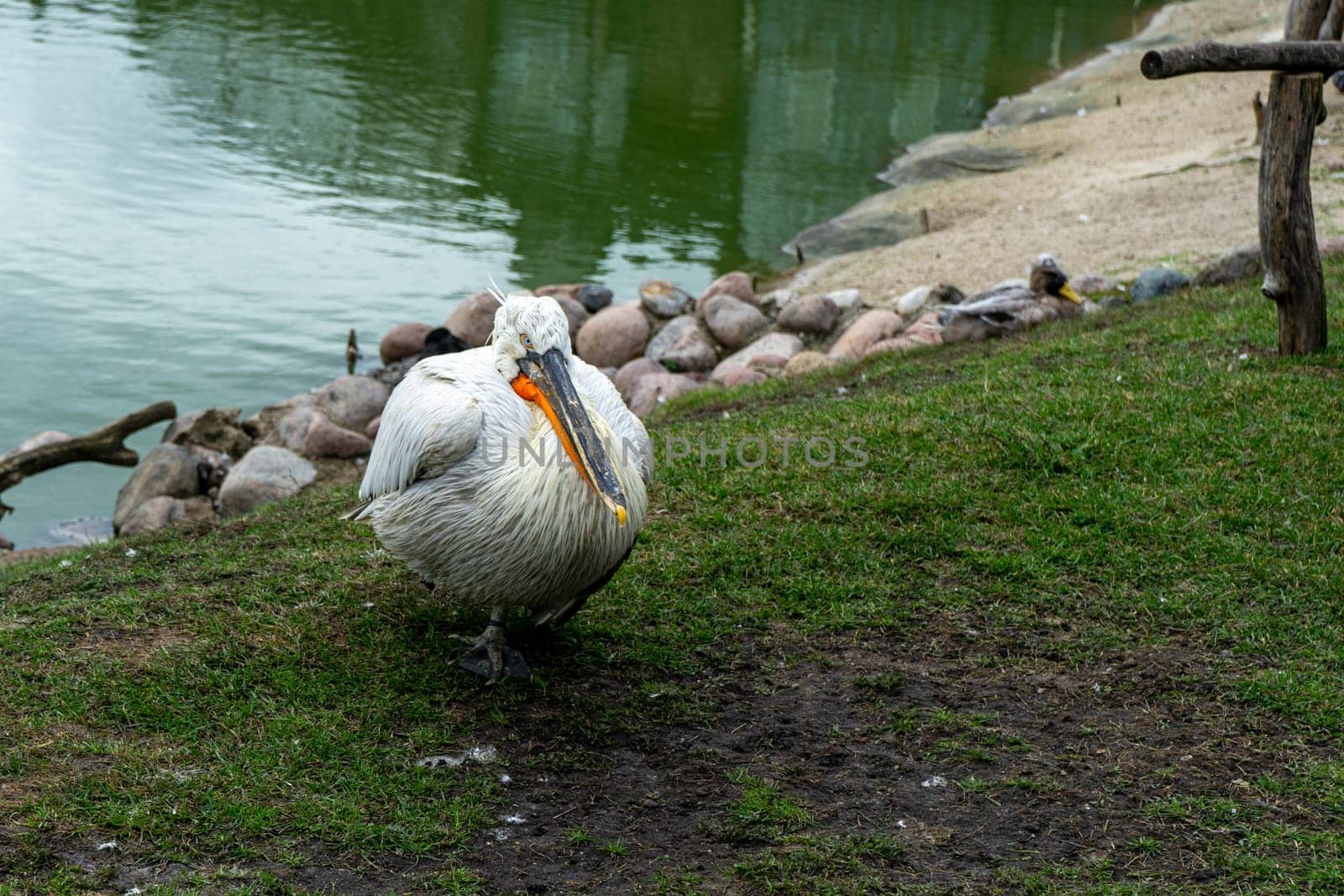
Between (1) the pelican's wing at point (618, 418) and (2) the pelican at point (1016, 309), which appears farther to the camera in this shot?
(2) the pelican at point (1016, 309)

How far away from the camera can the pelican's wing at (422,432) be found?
452 cm

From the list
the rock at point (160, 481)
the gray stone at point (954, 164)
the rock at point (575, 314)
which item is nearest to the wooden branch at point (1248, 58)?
the rock at point (575, 314)

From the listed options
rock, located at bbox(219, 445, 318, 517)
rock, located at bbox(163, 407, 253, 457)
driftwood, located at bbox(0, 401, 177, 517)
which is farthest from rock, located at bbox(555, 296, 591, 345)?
driftwood, located at bbox(0, 401, 177, 517)

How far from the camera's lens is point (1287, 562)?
5.69 meters

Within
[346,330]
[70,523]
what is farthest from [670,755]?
[346,330]

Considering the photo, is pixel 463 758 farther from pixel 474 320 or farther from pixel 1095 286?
pixel 474 320

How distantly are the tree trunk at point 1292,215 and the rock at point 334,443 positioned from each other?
22.9ft

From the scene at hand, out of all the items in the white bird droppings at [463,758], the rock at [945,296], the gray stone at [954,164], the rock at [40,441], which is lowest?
the rock at [40,441]

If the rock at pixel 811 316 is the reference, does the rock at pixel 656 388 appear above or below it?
below

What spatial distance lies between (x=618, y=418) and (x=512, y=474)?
55cm

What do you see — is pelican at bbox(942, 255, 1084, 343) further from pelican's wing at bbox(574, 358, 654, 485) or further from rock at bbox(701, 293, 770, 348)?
pelican's wing at bbox(574, 358, 654, 485)

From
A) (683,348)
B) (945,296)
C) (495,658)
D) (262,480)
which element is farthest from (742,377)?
(495,658)

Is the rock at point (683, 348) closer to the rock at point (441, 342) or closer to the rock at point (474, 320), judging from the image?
the rock at point (474, 320)

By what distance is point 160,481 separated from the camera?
10031mm
